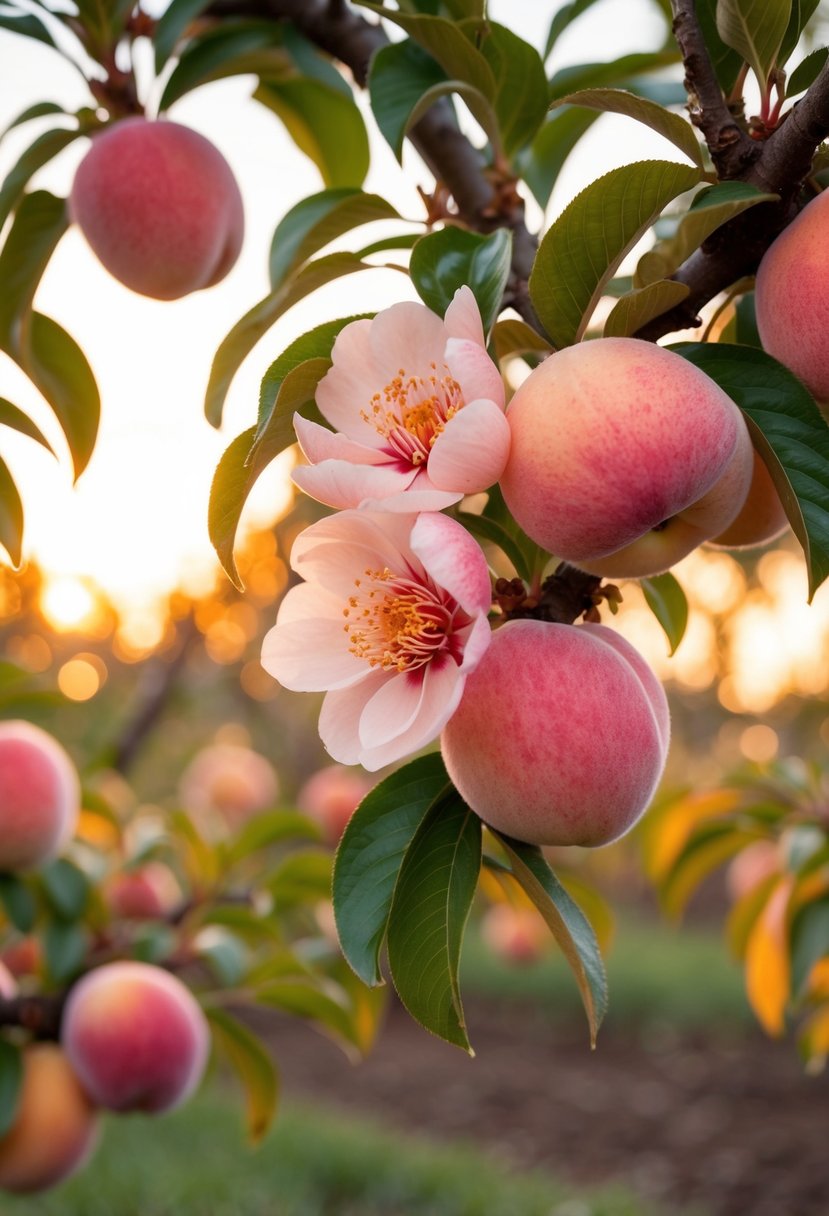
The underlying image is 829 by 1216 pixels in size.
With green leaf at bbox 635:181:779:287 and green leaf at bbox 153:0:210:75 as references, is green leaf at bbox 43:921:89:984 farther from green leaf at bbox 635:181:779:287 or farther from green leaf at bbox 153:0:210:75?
green leaf at bbox 635:181:779:287

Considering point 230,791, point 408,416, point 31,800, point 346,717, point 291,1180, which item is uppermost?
point 408,416

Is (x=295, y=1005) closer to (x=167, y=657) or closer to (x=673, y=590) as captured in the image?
(x=673, y=590)

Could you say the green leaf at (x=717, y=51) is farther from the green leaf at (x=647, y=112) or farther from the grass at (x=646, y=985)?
the grass at (x=646, y=985)

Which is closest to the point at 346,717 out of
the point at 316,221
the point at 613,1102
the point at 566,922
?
the point at 566,922

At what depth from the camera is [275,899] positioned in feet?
4.60

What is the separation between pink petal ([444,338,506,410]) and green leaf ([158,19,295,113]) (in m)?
0.54

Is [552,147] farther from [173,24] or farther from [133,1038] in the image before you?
[133,1038]

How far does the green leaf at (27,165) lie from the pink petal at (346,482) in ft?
1.71

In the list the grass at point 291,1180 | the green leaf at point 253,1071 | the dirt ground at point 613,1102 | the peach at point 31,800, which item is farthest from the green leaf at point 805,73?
the dirt ground at point 613,1102

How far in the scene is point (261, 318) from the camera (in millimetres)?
668

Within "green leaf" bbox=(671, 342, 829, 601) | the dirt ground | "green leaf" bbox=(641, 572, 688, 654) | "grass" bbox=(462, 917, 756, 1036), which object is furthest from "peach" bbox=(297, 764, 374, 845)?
"grass" bbox=(462, 917, 756, 1036)

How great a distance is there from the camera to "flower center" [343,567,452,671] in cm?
52

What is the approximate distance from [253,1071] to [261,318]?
915 millimetres

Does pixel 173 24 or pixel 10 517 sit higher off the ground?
pixel 173 24
